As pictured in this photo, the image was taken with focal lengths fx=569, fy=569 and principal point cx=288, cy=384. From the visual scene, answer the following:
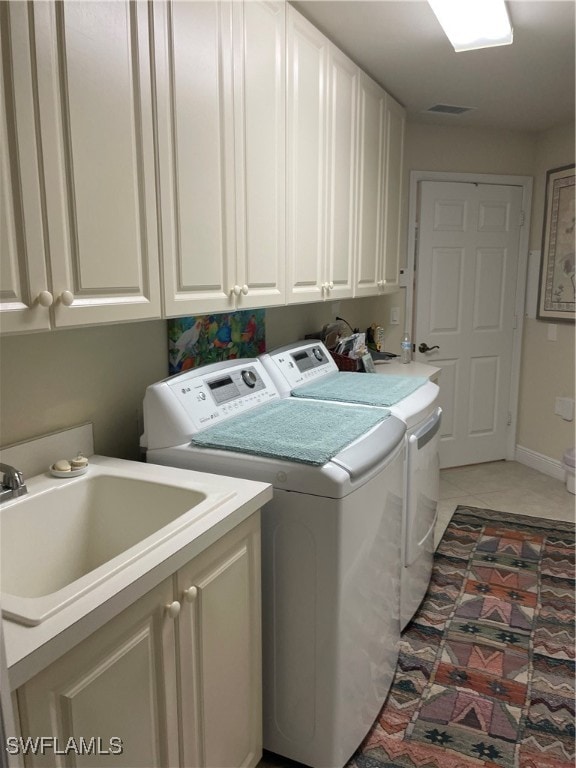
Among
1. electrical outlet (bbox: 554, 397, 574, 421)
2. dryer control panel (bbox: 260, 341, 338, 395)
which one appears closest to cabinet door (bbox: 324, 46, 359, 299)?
dryer control panel (bbox: 260, 341, 338, 395)

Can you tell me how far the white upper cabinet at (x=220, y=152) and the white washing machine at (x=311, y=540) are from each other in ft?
1.19

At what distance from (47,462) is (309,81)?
1.64 meters

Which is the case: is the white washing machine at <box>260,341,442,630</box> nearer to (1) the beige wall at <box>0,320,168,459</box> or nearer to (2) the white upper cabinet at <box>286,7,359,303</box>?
(2) the white upper cabinet at <box>286,7,359,303</box>

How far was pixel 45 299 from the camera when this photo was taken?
1146 millimetres

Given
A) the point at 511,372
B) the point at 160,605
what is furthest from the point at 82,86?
the point at 511,372

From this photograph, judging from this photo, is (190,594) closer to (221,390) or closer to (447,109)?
(221,390)

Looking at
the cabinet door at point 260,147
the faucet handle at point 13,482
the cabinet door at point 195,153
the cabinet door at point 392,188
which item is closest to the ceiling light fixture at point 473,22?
the cabinet door at point 260,147

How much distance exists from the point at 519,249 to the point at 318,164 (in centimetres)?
255

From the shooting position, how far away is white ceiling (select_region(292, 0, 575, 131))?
6.95 ft

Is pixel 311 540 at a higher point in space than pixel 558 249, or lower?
lower

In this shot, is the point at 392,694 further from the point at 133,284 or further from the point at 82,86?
the point at 82,86

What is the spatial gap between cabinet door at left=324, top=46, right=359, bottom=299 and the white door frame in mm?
1495

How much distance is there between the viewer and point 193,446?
168 cm
